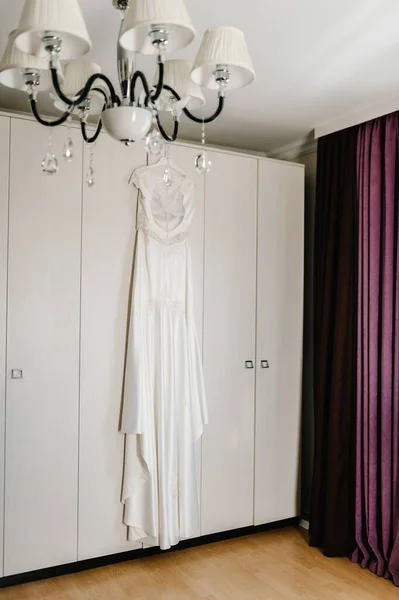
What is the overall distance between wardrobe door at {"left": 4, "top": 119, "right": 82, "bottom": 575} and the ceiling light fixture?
1093mm

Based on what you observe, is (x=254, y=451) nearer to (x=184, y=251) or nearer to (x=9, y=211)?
(x=184, y=251)

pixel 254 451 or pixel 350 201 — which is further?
pixel 254 451

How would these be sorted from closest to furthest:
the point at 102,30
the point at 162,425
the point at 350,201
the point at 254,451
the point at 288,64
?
the point at 102,30
the point at 288,64
the point at 162,425
the point at 350,201
the point at 254,451

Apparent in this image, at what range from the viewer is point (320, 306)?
3758 millimetres

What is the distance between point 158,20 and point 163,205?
73.9 inches

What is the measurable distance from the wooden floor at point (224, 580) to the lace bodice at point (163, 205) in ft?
5.88

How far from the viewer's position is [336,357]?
11.6 feet

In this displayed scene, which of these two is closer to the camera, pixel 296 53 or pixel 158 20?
pixel 158 20

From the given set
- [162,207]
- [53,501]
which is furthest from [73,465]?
[162,207]

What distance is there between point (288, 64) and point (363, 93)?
22.5 inches

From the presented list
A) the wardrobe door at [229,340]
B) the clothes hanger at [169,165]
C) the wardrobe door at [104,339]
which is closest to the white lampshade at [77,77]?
the wardrobe door at [104,339]

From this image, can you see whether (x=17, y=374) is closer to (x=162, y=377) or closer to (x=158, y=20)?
(x=162, y=377)

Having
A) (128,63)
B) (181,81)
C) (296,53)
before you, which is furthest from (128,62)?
(296,53)

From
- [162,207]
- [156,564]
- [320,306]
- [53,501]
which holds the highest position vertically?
[162,207]
